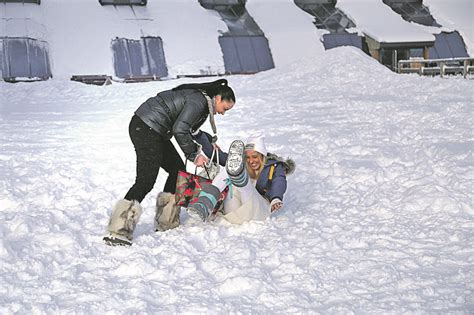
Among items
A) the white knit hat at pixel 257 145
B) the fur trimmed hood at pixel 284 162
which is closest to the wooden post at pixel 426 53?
the fur trimmed hood at pixel 284 162

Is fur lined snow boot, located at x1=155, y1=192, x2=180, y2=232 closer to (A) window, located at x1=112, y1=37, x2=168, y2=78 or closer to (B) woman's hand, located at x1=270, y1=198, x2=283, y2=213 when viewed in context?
(B) woman's hand, located at x1=270, y1=198, x2=283, y2=213

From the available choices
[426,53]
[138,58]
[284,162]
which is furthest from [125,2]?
[284,162]

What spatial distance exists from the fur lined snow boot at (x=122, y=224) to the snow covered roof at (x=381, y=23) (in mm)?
22121

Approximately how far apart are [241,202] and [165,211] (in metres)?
0.67

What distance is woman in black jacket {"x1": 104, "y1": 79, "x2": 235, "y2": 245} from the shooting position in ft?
15.6

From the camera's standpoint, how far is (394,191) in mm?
6488

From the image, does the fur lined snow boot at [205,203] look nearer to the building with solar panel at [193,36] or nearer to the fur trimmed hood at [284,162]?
the fur trimmed hood at [284,162]

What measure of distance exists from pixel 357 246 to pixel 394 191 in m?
1.96

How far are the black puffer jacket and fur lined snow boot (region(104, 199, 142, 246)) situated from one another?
0.62 meters

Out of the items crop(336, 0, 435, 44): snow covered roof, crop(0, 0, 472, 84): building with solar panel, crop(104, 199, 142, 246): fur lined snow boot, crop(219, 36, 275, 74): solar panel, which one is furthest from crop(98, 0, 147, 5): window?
crop(104, 199, 142, 246): fur lined snow boot

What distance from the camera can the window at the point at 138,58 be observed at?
74.1 feet

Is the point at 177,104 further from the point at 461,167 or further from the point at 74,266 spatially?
the point at 461,167

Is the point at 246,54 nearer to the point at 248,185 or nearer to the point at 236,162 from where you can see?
the point at 248,185

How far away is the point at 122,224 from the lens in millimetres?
4754
